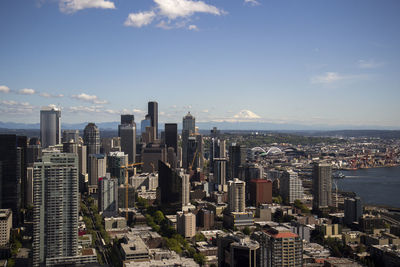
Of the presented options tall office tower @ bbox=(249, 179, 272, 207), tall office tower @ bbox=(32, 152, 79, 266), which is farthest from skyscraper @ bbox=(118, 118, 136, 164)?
tall office tower @ bbox=(32, 152, 79, 266)

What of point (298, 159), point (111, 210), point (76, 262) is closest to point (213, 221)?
point (111, 210)

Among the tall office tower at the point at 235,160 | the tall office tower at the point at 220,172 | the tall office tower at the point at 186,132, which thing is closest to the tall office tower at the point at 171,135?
the tall office tower at the point at 186,132

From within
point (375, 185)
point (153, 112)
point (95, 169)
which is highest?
point (153, 112)

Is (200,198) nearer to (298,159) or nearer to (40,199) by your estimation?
(40,199)

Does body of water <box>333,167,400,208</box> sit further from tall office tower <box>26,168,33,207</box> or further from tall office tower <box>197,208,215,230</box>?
tall office tower <box>26,168,33,207</box>

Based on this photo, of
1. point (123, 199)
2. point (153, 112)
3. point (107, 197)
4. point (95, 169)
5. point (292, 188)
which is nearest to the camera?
point (107, 197)

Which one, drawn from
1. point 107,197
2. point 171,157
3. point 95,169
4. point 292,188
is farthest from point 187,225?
point 171,157

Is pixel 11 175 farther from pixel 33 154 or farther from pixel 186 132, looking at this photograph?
pixel 186 132
